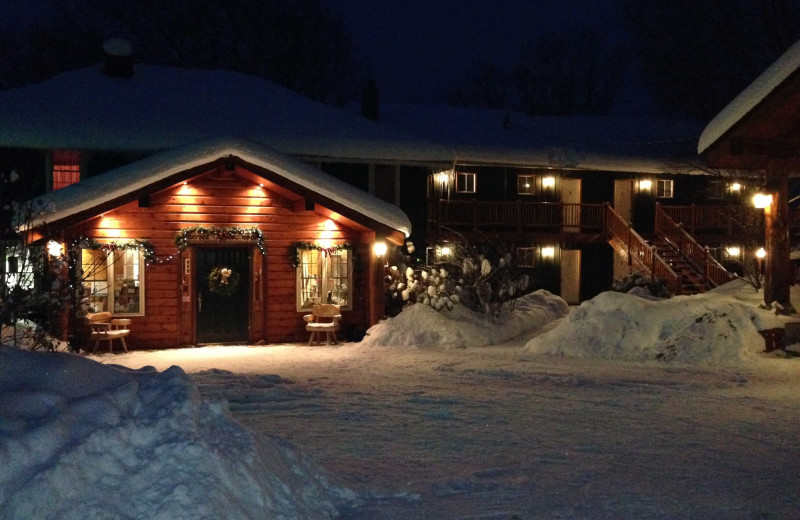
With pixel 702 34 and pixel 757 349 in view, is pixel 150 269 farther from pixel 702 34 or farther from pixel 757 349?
pixel 702 34

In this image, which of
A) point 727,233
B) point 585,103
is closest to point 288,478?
point 727,233

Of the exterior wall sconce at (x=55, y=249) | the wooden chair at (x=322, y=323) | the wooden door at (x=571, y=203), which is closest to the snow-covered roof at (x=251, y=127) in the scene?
the wooden door at (x=571, y=203)

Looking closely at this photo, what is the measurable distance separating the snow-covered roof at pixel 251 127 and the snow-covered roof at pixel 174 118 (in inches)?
1.1

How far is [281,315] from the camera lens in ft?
58.5

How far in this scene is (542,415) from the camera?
9.64 meters

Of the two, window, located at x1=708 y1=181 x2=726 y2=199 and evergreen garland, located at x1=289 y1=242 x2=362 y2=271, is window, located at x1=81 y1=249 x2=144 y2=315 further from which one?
window, located at x1=708 y1=181 x2=726 y2=199

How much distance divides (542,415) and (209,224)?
966cm

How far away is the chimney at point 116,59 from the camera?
25547 mm

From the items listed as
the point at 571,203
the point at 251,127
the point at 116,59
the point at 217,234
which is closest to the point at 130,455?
the point at 217,234

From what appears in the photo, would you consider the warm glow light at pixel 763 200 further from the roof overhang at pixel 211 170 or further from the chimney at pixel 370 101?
the chimney at pixel 370 101

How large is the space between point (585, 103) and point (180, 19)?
946 inches

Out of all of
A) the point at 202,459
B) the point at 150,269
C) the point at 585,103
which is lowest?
the point at 202,459

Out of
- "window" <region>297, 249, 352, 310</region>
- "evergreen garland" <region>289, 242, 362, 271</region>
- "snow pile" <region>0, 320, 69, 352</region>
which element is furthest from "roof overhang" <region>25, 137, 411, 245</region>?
"snow pile" <region>0, 320, 69, 352</region>

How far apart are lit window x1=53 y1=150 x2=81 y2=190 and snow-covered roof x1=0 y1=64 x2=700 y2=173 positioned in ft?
1.63
